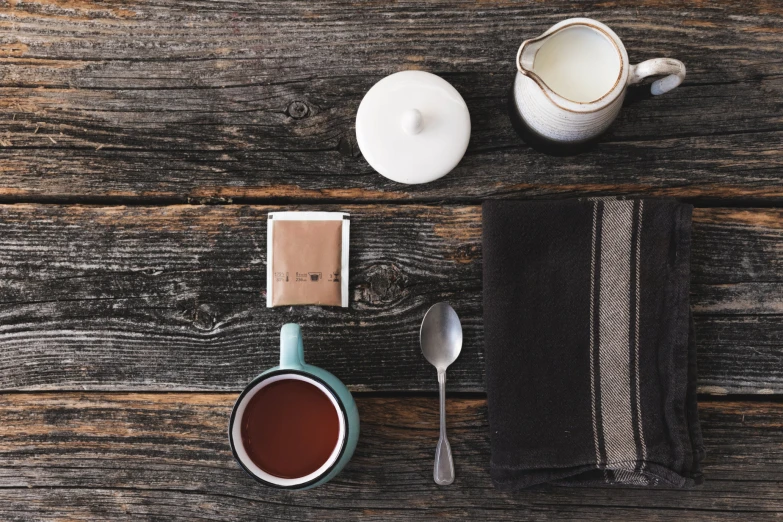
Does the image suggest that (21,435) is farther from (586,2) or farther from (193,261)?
(586,2)

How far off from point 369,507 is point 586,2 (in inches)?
31.7

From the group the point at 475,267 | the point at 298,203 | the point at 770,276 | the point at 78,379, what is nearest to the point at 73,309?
the point at 78,379

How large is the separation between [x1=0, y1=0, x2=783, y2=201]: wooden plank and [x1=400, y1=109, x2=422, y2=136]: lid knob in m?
0.11

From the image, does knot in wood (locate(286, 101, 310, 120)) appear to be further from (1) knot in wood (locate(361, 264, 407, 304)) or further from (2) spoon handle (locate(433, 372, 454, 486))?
(2) spoon handle (locate(433, 372, 454, 486))

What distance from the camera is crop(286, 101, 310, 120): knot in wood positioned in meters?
0.83

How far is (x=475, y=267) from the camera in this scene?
→ 82cm

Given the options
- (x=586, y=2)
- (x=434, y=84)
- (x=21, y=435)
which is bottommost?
(x=21, y=435)

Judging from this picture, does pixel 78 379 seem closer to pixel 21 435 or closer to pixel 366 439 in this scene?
pixel 21 435

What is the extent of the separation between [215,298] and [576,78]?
590mm

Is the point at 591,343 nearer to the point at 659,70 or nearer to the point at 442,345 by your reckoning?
the point at 442,345

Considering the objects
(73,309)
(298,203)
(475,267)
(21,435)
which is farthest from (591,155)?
(21,435)

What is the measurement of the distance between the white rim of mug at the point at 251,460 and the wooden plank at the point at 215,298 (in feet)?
0.35

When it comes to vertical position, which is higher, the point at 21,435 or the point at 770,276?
the point at 770,276

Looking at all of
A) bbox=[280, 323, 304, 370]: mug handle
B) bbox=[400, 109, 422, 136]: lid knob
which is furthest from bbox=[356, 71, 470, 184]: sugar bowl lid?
bbox=[280, 323, 304, 370]: mug handle
